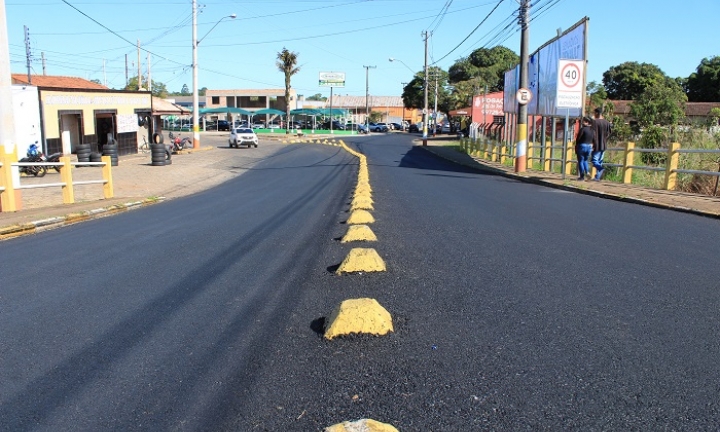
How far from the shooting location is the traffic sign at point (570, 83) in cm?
1691

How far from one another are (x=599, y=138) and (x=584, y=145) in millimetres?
444

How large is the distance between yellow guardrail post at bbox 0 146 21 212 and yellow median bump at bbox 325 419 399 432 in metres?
11.8

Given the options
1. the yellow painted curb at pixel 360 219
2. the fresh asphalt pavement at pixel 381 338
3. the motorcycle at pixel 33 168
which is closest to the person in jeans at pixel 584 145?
the fresh asphalt pavement at pixel 381 338

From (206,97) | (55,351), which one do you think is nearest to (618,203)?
(55,351)

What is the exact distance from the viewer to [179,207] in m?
14.3

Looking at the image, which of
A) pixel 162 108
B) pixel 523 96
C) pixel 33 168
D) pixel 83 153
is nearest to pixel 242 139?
pixel 162 108

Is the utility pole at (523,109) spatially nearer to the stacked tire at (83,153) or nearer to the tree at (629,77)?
the stacked tire at (83,153)

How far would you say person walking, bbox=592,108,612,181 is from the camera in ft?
50.6

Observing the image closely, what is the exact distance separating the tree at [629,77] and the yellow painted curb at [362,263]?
69805 mm

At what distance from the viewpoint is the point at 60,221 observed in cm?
1151

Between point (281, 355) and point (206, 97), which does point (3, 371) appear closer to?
point (281, 355)

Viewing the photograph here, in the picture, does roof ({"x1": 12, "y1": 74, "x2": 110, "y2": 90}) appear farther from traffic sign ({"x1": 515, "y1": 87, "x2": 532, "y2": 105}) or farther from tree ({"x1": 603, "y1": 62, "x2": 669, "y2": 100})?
tree ({"x1": 603, "y1": 62, "x2": 669, "y2": 100})

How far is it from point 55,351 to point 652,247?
639cm

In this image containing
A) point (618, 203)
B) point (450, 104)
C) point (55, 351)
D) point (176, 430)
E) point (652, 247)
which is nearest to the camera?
point (176, 430)
